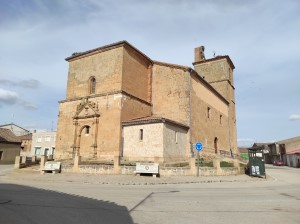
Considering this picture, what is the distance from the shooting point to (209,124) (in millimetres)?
A: 28750

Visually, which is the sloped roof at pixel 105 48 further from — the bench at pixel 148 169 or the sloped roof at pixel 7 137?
the sloped roof at pixel 7 137

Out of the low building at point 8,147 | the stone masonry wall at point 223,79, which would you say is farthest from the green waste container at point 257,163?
the low building at point 8,147

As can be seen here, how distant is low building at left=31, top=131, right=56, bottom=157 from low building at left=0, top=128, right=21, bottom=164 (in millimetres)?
15337

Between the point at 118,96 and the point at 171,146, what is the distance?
20.5 feet

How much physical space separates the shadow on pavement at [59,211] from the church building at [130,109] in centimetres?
1183

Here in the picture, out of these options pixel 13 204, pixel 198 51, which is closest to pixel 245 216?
Result: pixel 13 204

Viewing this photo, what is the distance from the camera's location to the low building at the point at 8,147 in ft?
118

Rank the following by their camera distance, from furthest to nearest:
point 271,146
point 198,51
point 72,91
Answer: point 271,146, point 198,51, point 72,91

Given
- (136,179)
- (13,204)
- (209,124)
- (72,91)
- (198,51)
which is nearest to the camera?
(13,204)

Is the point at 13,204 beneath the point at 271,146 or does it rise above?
beneath

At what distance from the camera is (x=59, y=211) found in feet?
22.8

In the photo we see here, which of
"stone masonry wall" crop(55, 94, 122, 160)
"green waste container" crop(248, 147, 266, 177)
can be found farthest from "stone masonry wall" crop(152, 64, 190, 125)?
"green waste container" crop(248, 147, 266, 177)

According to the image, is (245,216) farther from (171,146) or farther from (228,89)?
(228,89)

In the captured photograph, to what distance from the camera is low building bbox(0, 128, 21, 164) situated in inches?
1411
